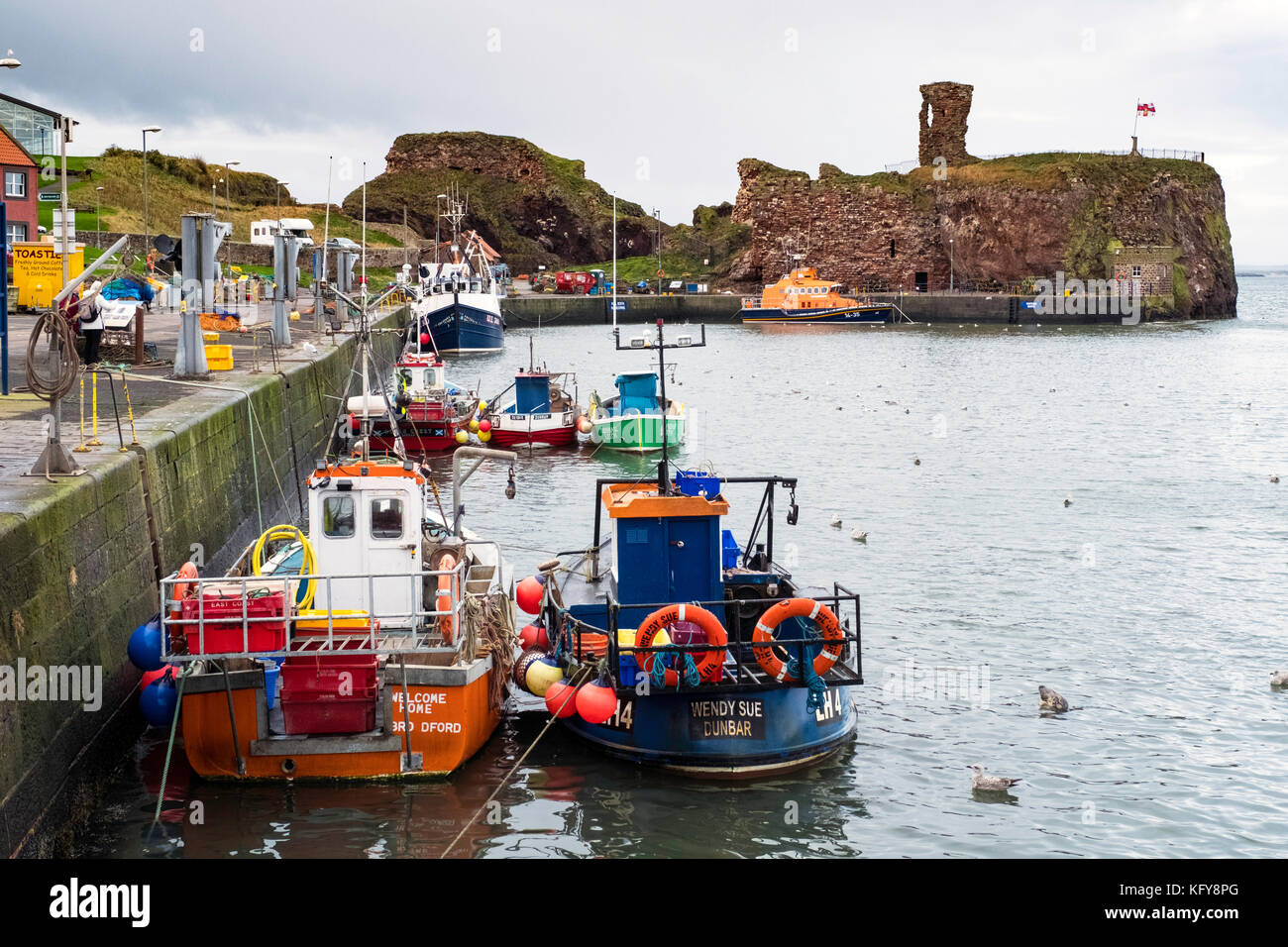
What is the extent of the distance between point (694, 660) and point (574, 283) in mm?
105354

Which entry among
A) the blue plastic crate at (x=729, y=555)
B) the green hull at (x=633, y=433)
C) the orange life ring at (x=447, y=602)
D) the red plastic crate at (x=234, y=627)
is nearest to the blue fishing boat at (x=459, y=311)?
the green hull at (x=633, y=433)

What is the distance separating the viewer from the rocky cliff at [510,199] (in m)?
137

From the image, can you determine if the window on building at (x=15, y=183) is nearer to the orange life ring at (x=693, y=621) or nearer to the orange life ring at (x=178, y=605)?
the orange life ring at (x=178, y=605)

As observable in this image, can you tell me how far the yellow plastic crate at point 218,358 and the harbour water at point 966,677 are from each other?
592cm

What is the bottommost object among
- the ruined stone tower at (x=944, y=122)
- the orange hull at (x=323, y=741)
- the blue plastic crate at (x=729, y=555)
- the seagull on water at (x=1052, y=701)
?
the seagull on water at (x=1052, y=701)

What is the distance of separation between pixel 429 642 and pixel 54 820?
12.0ft

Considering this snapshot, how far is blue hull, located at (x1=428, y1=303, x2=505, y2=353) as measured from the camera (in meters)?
72.8

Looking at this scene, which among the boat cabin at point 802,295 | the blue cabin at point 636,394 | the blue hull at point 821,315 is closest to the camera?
the blue cabin at point 636,394

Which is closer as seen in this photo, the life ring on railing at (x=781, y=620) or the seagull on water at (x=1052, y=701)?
the life ring on railing at (x=781, y=620)

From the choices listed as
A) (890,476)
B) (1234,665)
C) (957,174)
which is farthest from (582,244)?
(1234,665)

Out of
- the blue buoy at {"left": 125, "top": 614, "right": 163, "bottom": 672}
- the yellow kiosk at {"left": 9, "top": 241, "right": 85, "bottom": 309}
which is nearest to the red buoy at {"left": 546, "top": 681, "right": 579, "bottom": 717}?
the blue buoy at {"left": 125, "top": 614, "right": 163, "bottom": 672}

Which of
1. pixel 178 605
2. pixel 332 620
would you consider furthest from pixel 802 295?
pixel 178 605

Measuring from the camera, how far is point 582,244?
468 feet

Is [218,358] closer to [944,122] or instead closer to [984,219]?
[984,219]
